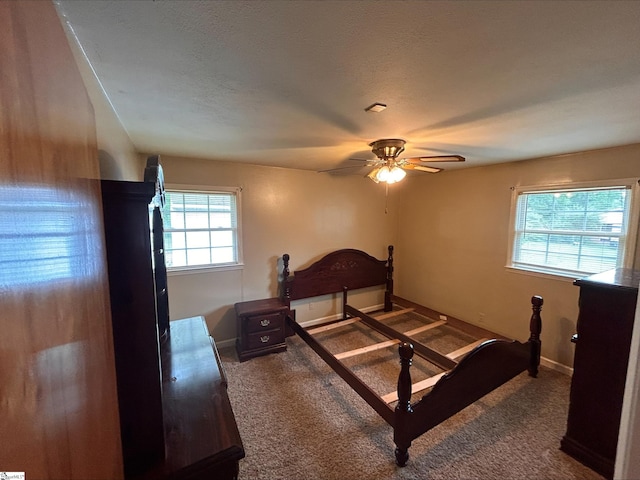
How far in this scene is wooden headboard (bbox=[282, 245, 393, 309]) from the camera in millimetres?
3662

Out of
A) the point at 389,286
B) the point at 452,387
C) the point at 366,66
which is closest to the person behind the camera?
the point at 366,66

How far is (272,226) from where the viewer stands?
3.57 m

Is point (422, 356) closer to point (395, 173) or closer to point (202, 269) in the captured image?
point (395, 173)

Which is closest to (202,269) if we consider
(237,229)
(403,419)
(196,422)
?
(237,229)

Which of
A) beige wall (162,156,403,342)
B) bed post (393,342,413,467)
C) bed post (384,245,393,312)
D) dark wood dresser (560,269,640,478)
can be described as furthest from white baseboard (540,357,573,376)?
beige wall (162,156,403,342)

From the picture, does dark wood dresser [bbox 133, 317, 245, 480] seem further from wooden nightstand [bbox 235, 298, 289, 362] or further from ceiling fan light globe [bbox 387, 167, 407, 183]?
ceiling fan light globe [bbox 387, 167, 407, 183]

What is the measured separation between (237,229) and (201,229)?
42 cm

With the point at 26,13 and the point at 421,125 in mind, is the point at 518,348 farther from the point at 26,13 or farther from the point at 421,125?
the point at 26,13

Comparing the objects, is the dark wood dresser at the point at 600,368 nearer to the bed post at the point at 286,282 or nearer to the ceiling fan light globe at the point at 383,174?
the ceiling fan light globe at the point at 383,174

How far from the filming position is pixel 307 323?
394 centimetres

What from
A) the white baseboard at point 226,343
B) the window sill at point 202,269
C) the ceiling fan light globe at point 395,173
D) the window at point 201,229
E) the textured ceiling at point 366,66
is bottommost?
the white baseboard at point 226,343

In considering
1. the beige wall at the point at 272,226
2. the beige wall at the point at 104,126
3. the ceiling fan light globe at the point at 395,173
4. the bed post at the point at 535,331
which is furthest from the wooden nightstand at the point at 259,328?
the bed post at the point at 535,331

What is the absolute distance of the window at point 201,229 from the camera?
3.05m

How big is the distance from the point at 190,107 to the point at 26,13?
1186 millimetres
